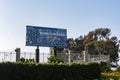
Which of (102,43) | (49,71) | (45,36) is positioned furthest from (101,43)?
(49,71)

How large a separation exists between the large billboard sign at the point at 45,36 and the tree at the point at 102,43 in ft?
101

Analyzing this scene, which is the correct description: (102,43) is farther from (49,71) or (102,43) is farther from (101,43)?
(49,71)

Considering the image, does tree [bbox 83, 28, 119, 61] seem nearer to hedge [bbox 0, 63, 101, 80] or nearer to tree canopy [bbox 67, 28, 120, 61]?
tree canopy [bbox 67, 28, 120, 61]

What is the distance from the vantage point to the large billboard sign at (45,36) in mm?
32562

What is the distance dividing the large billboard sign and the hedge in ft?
39.8

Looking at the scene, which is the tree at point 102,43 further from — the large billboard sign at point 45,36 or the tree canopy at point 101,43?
the large billboard sign at point 45,36

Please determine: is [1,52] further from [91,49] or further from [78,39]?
[78,39]

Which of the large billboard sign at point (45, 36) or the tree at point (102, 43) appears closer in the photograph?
the large billboard sign at point (45, 36)

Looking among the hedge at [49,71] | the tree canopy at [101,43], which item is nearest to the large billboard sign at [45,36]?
the hedge at [49,71]

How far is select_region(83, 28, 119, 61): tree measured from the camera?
64.9 metres

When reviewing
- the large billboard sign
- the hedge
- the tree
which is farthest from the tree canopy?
the hedge

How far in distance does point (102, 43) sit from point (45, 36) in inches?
1313

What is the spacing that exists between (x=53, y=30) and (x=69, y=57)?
15.9 ft

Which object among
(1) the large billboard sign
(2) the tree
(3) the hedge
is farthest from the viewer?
(2) the tree
